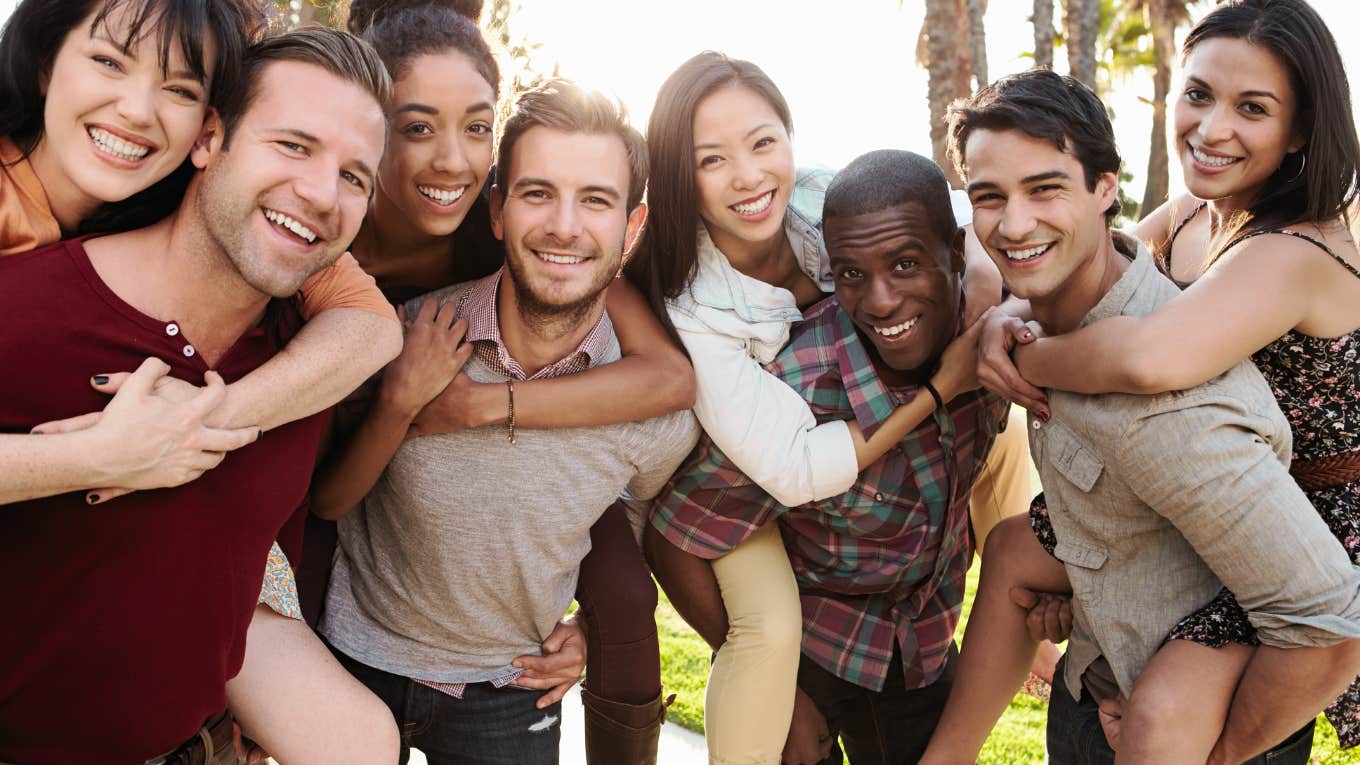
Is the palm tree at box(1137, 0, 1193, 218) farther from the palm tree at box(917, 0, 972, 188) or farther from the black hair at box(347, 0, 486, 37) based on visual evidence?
the black hair at box(347, 0, 486, 37)

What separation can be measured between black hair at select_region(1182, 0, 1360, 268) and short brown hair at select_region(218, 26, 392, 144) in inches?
88.6

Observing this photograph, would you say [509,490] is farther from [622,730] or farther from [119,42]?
[119,42]

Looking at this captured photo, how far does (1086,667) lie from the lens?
2.97 m

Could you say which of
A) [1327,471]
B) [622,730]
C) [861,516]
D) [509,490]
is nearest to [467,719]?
[622,730]

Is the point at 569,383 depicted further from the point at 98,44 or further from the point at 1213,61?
the point at 1213,61

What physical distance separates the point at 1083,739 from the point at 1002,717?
2.37 meters

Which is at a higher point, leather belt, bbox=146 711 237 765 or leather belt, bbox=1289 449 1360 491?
leather belt, bbox=1289 449 1360 491

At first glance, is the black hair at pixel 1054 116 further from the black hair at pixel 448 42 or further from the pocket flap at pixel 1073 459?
the black hair at pixel 448 42

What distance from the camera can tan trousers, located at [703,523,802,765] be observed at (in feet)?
11.3

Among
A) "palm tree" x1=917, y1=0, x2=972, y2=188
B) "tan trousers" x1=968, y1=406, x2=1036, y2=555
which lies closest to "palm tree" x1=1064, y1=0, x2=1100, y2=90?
"palm tree" x1=917, y1=0, x2=972, y2=188

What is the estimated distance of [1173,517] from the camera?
2600 mm

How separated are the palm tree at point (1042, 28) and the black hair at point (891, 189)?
387 inches

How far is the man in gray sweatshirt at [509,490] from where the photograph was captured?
315 cm

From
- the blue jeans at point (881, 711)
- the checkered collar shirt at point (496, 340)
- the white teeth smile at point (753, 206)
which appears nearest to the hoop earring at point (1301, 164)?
the white teeth smile at point (753, 206)
